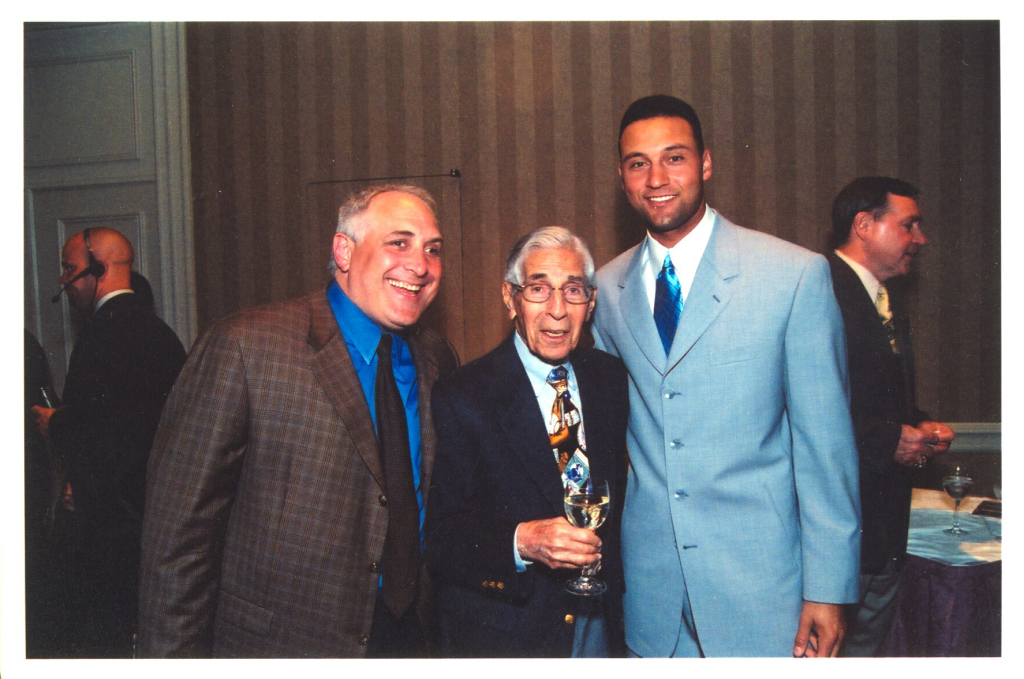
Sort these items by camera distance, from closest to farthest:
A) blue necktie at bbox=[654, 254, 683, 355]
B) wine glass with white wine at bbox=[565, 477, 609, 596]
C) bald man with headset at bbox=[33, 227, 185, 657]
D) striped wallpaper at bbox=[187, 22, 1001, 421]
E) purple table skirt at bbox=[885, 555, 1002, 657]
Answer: wine glass with white wine at bbox=[565, 477, 609, 596]
blue necktie at bbox=[654, 254, 683, 355]
purple table skirt at bbox=[885, 555, 1002, 657]
bald man with headset at bbox=[33, 227, 185, 657]
striped wallpaper at bbox=[187, 22, 1001, 421]

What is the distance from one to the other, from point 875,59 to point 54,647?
12.3ft

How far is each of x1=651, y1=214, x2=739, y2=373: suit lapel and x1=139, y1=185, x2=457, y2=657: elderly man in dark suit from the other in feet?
2.53

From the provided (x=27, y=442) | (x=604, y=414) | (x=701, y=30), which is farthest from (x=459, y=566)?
(x=701, y=30)

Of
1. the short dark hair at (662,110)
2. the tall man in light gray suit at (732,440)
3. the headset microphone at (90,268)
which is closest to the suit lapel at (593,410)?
the tall man in light gray suit at (732,440)

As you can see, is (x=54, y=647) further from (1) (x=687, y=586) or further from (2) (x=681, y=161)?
(2) (x=681, y=161)

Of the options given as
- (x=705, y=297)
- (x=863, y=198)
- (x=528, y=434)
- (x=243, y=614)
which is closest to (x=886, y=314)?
(x=863, y=198)

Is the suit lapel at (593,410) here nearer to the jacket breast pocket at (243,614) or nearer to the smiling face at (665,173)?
the smiling face at (665,173)

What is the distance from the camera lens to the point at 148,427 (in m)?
2.32

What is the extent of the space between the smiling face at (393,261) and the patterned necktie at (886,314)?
5.83ft

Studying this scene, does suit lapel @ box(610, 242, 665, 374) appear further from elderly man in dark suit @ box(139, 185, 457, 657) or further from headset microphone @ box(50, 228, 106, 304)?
headset microphone @ box(50, 228, 106, 304)

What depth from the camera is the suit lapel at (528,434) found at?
175cm

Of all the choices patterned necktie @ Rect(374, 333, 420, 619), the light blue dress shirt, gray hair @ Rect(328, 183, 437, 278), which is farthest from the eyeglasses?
patterned necktie @ Rect(374, 333, 420, 619)

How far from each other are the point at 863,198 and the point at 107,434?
10.4 ft

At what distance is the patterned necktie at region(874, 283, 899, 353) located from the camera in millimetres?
2473
